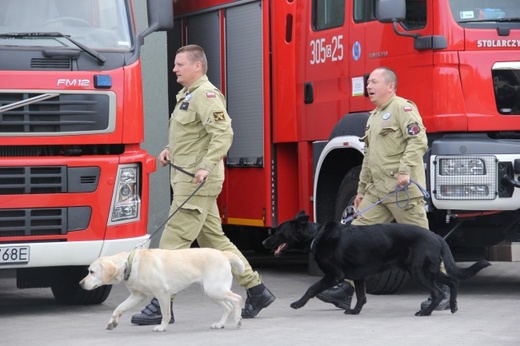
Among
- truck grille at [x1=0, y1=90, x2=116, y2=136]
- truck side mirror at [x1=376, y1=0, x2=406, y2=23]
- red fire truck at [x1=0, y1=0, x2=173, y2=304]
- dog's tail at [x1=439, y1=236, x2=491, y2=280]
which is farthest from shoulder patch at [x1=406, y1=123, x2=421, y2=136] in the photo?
truck grille at [x1=0, y1=90, x2=116, y2=136]

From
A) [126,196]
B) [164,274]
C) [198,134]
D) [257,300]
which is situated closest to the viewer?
[164,274]

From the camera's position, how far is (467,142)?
33.1ft

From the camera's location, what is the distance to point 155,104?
540 inches

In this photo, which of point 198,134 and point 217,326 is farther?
point 198,134

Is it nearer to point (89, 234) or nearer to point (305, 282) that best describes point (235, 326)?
point (89, 234)

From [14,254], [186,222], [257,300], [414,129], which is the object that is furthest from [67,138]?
[414,129]

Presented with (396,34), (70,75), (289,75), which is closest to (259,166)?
(289,75)

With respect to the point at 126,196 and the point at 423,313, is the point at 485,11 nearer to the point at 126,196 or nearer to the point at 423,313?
the point at 423,313

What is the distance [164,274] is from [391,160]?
2177 mm

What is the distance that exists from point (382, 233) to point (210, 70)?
13.8 feet

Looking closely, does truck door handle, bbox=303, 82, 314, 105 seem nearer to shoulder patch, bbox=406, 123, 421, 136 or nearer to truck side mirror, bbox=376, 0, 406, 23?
truck side mirror, bbox=376, 0, 406, 23

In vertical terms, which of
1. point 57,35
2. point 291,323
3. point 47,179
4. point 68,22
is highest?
point 68,22

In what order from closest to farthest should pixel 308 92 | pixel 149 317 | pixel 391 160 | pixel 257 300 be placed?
1. pixel 149 317
2. pixel 257 300
3. pixel 391 160
4. pixel 308 92

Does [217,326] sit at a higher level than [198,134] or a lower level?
lower
